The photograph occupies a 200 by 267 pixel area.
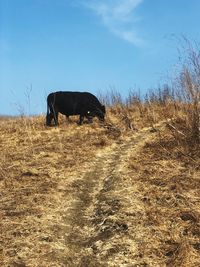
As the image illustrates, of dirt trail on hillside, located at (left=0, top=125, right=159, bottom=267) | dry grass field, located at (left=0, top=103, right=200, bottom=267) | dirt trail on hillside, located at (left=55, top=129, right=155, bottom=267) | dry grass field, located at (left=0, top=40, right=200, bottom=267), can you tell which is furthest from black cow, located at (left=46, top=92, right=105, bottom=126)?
dirt trail on hillside, located at (left=55, top=129, right=155, bottom=267)

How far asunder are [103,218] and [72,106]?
11.1 metres

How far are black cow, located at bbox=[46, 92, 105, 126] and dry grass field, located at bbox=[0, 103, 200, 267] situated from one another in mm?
3517

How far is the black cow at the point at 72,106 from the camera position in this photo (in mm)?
19266

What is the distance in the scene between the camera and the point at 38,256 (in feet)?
25.1

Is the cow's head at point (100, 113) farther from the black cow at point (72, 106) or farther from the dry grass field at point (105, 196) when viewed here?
the dry grass field at point (105, 196)

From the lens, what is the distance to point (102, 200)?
9.79 metres

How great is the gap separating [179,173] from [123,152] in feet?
9.47

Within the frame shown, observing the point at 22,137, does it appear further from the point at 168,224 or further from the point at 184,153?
the point at 168,224

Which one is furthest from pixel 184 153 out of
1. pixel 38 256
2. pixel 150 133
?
pixel 38 256

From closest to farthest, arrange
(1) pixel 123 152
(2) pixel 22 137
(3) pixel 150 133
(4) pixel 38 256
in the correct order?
(4) pixel 38 256 < (1) pixel 123 152 < (3) pixel 150 133 < (2) pixel 22 137

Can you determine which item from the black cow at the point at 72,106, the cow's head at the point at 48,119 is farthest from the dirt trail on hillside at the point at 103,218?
the black cow at the point at 72,106

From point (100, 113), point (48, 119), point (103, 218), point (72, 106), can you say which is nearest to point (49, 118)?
point (48, 119)

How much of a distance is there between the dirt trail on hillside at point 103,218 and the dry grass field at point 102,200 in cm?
2

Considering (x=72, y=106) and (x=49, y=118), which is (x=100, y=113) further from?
(x=49, y=118)
